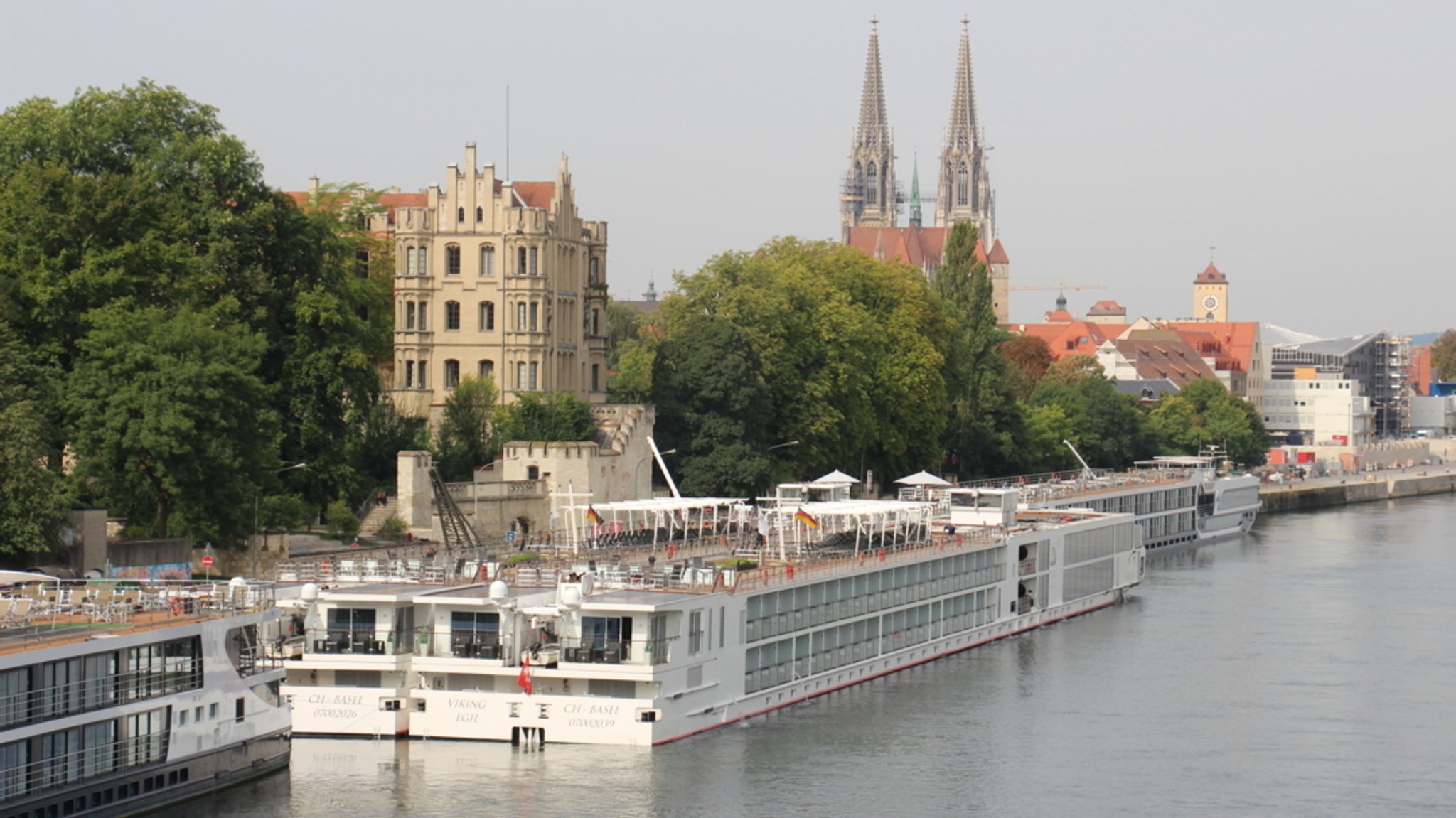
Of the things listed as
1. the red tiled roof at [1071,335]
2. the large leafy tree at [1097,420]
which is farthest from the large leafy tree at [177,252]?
the red tiled roof at [1071,335]

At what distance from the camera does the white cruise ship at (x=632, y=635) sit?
4022 cm

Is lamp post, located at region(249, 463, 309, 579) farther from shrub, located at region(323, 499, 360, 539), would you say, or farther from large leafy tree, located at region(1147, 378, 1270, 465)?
large leafy tree, located at region(1147, 378, 1270, 465)

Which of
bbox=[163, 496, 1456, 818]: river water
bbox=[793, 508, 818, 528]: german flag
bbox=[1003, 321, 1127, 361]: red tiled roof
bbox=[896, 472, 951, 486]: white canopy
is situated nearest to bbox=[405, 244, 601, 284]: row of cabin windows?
bbox=[896, 472, 951, 486]: white canopy

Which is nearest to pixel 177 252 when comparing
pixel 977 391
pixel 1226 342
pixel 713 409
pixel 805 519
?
pixel 805 519

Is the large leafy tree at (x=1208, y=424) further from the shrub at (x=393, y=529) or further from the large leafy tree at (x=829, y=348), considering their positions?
the shrub at (x=393, y=529)

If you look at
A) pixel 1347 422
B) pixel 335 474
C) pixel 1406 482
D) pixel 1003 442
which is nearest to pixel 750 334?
pixel 335 474

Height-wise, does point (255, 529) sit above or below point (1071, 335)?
below

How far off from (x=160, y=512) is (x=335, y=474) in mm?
9535

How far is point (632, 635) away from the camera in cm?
4050

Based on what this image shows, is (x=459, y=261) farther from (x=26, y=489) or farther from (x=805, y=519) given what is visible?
(x=26, y=489)

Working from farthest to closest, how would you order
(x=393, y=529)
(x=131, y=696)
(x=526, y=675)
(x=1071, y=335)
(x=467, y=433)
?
(x=1071, y=335) < (x=467, y=433) < (x=393, y=529) < (x=526, y=675) < (x=131, y=696)

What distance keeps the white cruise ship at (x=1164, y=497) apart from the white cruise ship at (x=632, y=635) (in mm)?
25426

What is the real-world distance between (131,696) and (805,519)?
20878mm

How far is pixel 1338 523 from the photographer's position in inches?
4348
